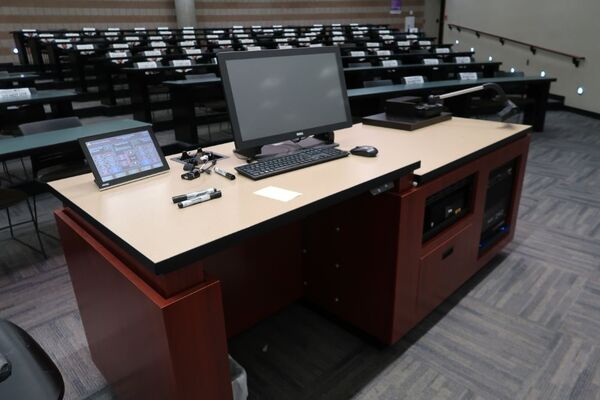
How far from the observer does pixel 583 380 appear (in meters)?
1.68

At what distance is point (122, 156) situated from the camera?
4.86 feet

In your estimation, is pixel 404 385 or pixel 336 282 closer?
pixel 404 385

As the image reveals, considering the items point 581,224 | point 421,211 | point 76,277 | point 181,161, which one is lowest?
point 581,224

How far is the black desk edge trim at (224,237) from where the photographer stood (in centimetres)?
98

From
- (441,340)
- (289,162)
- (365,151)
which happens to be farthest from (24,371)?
(441,340)

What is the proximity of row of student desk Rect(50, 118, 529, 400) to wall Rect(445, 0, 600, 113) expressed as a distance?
547 cm

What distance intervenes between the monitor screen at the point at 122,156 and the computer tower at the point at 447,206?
108cm

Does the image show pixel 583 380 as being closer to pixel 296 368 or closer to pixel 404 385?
pixel 404 385

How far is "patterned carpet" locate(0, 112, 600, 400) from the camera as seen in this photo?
167 centimetres

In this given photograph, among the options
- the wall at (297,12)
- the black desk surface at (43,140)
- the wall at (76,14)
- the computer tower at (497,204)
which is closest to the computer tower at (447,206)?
the computer tower at (497,204)

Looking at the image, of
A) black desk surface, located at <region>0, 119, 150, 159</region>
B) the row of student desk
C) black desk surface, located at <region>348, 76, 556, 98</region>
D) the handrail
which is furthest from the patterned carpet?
the handrail

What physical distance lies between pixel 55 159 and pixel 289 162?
228 centimetres

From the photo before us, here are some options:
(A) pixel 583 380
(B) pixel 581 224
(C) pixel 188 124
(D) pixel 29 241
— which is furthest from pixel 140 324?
(C) pixel 188 124

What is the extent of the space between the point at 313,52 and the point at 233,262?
93 cm
